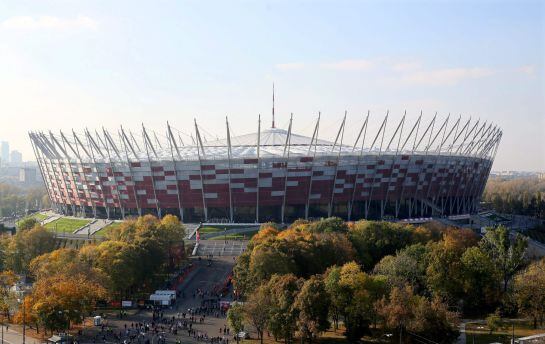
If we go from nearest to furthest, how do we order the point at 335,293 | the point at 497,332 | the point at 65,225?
1. the point at 335,293
2. the point at 497,332
3. the point at 65,225

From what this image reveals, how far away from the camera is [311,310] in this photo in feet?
112

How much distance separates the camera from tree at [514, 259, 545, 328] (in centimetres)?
3819

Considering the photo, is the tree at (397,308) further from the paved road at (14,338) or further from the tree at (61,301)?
the paved road at (14,338)

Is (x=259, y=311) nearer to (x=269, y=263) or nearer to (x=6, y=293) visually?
(x=269, y=263)

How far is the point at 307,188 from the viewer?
251 ft

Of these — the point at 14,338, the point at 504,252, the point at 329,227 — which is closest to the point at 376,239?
the point at 329,227

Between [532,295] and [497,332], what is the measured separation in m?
3.56

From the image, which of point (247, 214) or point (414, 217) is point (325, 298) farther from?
point (414, 217)

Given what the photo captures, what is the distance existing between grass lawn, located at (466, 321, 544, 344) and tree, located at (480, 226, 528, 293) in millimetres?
4508

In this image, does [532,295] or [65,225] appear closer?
[532,295]

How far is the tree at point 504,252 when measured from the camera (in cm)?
4497

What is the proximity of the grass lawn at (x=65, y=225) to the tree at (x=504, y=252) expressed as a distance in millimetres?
53525

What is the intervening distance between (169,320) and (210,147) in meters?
52.9

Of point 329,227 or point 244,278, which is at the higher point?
point 329,227
